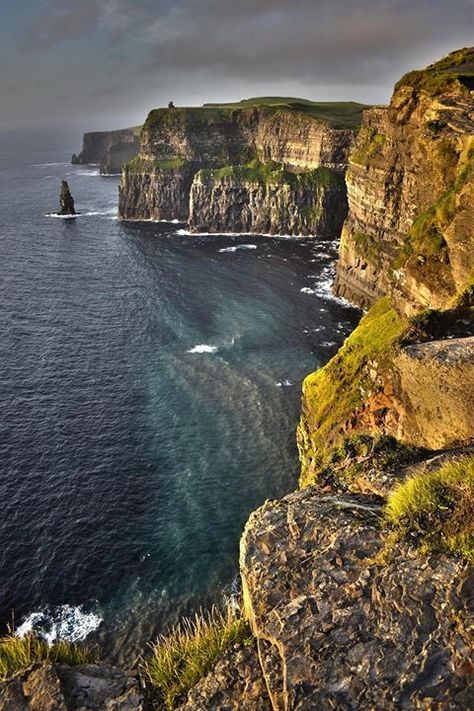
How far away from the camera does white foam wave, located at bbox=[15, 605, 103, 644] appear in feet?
132

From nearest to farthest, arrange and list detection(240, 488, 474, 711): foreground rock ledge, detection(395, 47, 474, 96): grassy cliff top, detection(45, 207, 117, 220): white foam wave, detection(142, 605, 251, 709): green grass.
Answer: detection(240, 488, 474, 711): foreground rock ledge → detection(142, 605, 251, 709): green grass → detection(395, 47, 474, 96): grassy cliff top → detection(45, 207, 117, 220): white foam wave

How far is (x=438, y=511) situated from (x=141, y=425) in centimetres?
5522

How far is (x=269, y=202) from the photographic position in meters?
168

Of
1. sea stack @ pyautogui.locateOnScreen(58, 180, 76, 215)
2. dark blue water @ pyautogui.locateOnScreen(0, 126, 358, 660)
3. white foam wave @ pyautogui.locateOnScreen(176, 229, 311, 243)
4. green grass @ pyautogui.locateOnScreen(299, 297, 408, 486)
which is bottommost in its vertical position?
dark blue water @ pyautogui.locateOnScreen(0, 126, 358, 660)

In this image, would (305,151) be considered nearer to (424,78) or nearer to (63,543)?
(424,78)

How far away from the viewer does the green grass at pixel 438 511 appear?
43.0 feet

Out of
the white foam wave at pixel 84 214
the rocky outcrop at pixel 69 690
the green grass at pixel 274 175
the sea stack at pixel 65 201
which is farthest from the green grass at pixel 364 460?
the sea stack at pixel 65 201

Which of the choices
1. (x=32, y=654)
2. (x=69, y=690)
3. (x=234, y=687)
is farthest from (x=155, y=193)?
(x=234, y=687)

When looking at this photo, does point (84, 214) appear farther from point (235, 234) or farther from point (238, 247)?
point (238, 247)

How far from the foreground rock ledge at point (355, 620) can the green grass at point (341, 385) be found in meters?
26.4

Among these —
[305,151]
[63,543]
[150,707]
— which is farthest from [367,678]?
[305,151]

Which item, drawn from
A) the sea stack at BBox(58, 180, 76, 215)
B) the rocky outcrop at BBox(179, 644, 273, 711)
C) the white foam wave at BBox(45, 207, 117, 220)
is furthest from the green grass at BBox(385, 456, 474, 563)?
the sea stack at BBox(58, 180, 76, 215)

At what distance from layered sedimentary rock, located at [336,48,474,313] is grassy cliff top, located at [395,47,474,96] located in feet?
0.58

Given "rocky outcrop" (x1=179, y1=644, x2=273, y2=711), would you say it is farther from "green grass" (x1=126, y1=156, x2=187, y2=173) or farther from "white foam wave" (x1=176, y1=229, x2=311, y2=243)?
"green grass" (x1=126, y1=156, x2=187, y2=173)
